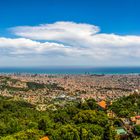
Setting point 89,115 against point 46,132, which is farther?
point 89,115

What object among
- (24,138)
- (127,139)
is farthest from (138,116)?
(24,138)

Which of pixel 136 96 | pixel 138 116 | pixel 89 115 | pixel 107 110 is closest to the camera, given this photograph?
pixel 89 115

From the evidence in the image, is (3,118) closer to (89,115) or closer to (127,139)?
(89,115)

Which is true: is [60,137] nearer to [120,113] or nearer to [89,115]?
[89,115]

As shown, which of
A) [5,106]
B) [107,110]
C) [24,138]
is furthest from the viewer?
[5,106]

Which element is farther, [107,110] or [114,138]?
[107,110]

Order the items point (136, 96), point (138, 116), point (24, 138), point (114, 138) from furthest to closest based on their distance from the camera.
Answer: point (136, 96) < point (138, 116) < point (114, 138) < point (24, 138)

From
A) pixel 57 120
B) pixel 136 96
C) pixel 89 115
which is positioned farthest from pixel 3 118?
pixel 136 96

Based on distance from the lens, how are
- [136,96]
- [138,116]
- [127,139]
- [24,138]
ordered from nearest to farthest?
[24,138]
[127,139]
[138,116]
[136,96]

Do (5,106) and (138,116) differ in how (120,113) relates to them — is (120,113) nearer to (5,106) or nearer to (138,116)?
(138,116)
